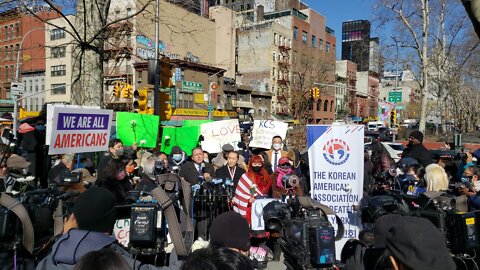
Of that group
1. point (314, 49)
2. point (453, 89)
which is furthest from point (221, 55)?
point (453, 89)

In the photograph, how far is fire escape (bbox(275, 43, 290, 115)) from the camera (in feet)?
199

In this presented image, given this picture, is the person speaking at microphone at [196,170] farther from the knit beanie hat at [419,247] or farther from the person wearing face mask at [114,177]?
the knit beanie hat at [419,247]

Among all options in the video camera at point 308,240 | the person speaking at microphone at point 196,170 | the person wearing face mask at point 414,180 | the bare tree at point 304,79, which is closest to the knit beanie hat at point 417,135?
the person wearing face mask at point 414,180

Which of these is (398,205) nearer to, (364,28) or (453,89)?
(453,89)

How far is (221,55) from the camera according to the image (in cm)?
6091

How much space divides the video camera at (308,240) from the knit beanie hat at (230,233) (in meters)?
0.46

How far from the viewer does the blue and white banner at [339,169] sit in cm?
560

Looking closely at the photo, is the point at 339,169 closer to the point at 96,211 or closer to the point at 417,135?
the point at 417,135

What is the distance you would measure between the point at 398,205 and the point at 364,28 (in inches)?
5745

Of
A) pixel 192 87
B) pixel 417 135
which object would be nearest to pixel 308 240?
pixel 417 135

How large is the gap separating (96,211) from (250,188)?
3074 millimetres

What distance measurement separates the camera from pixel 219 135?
36.8ft

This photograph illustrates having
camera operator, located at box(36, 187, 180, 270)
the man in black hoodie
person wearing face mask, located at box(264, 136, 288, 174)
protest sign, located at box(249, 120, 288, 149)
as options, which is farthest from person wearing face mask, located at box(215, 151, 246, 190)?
protest sign, located at box(249, 120, 288, 149)

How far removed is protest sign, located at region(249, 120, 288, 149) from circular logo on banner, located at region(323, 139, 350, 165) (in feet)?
16.4
